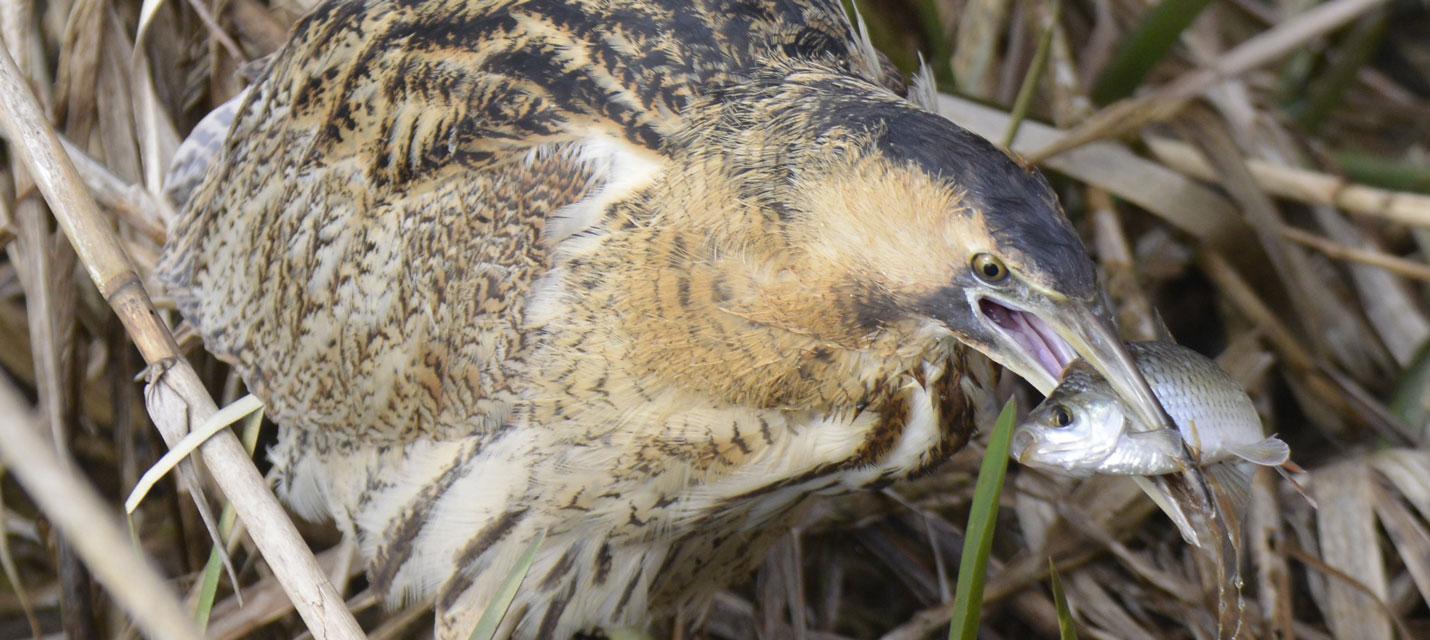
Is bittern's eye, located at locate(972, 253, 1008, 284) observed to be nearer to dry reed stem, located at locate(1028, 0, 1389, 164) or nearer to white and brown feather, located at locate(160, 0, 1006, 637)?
white and brown feather, located at locate(160, 0, 1006, 637)

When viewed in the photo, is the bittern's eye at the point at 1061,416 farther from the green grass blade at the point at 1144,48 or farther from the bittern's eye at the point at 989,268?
the green grass blade at the point at 1144,48

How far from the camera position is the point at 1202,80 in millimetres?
2320

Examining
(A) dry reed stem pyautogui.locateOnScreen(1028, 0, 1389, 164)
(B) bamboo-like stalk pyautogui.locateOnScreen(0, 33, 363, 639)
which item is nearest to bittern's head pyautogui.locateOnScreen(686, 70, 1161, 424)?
(B) bamboo-like stalk pyautogui.locateOnScreen(0, 33, 363, 639)

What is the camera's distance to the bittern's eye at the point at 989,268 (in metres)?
1.16

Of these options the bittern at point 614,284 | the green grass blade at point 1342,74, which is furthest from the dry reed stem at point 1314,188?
the bittern at point 614,284

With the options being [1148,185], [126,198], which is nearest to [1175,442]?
[1148,185]

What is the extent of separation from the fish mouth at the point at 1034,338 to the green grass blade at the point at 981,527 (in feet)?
0.17

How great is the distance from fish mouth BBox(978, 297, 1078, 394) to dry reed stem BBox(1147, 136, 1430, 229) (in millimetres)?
1138

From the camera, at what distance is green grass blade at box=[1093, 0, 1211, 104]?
221cm

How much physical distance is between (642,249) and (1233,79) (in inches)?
54.4

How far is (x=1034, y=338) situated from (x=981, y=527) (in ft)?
0.59

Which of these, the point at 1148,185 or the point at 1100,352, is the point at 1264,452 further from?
the point at 1148,185

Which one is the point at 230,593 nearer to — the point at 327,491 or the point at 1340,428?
the point at 327,491

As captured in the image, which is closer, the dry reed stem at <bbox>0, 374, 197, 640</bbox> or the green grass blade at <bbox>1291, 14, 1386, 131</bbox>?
the dry reed stem at <bbox>0, 374, 197, 640</bbox>
